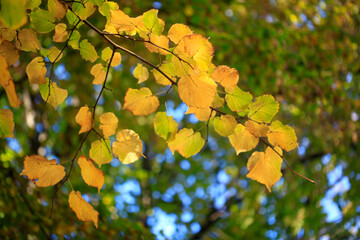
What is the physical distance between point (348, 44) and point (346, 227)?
1.40 metres

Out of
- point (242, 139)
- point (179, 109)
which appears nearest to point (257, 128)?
point (242, 139)

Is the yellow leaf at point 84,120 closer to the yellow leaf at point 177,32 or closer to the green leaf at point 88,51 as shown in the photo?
the green leaf at point 88,51

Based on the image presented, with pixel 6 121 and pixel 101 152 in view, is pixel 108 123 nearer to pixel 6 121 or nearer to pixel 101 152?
pixel 101 152

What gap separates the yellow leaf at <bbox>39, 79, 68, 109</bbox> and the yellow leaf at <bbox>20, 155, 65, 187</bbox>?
0.11 meters

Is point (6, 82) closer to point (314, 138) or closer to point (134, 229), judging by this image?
point (134, 229)

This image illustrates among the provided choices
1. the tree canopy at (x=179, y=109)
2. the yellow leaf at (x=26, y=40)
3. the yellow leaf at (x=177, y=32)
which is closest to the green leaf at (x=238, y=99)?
the tree canopy at (x=179, y=109)

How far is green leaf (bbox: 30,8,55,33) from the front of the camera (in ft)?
1.62

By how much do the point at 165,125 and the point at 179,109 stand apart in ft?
7.62

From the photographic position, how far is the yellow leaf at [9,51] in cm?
46

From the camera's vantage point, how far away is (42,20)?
1.65 feet

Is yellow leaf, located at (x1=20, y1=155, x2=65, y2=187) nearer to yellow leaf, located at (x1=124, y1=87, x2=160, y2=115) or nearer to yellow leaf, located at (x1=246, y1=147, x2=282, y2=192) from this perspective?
yellow leaf, located at (x1=124, y1=87, x2=160, y2=115)

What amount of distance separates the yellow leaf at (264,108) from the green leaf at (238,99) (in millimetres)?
11

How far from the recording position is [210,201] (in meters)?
4.08

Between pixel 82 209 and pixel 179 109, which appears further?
pixel 179 109
